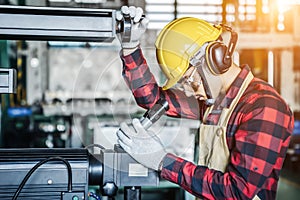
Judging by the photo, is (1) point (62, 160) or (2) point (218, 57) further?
(2) point (218, 57)

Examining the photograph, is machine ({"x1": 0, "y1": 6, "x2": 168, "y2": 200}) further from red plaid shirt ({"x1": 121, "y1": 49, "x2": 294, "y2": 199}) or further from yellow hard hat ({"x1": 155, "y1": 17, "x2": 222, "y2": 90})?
yellow hard hat ({"x1": 155, "y1": 17, "x2": 222, "y2": 90})

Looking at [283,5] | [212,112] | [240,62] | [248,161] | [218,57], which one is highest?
[283,5]

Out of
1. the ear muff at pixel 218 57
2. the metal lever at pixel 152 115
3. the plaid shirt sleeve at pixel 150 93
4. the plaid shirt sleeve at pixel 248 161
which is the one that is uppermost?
the ear muff at pixel 218 57

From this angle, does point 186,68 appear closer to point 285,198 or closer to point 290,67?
point 285,198

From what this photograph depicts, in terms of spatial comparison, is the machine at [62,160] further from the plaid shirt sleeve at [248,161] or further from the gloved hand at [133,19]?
the plaid shirt sleeve at [248,161]

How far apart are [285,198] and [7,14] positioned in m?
4.33

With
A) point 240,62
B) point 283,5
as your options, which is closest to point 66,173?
point 240,62

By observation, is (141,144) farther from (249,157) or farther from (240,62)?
(240,62)

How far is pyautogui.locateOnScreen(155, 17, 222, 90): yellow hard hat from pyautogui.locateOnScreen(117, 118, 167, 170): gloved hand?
245 millimetres

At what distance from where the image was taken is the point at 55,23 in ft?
2.98

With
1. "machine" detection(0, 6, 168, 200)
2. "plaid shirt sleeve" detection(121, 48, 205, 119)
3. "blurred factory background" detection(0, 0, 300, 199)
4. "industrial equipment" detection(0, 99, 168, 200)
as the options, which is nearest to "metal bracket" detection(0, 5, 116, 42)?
"machine" detection(0, 6, 168, 200)

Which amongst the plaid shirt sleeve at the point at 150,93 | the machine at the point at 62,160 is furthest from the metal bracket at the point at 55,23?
the plaid shirt sleeve at the point at 150,93

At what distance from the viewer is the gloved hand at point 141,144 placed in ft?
3.46

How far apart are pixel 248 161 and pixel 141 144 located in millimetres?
275
